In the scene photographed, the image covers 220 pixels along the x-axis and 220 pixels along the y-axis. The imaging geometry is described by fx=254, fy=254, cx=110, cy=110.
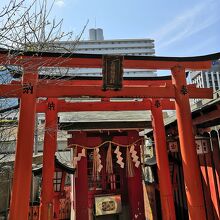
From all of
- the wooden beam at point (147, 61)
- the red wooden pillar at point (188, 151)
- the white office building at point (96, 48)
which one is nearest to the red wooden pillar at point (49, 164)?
the white office building at point (96, 48)

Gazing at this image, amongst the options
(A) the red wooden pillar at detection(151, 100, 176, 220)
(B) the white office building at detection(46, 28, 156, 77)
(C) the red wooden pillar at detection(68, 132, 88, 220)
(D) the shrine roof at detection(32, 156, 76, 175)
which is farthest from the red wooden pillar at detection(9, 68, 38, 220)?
(C) the red wooden pillar at detection(68, 132, 88, 220)

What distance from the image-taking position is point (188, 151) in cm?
616

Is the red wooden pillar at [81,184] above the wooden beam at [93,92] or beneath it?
beneath

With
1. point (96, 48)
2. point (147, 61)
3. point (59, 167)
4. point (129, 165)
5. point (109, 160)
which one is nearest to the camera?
point (147, 61)

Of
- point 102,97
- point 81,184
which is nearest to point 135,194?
point 81,184

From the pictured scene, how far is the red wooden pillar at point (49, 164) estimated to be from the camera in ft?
24.9

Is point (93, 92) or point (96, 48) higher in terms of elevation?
point (96, 48)

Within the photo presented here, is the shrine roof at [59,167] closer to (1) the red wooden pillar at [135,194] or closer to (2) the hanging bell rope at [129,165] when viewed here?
(2) the hanging bell rope at [129,165]

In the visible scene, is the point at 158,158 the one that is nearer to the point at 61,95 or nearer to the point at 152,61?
the point at 152,61

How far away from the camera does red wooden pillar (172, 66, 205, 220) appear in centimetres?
590

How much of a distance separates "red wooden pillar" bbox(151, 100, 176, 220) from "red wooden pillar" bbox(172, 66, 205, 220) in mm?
1530

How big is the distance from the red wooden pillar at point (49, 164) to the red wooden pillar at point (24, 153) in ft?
4.28

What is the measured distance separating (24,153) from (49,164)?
2.48 meters

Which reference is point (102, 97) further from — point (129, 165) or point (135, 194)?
point (135, 194)
